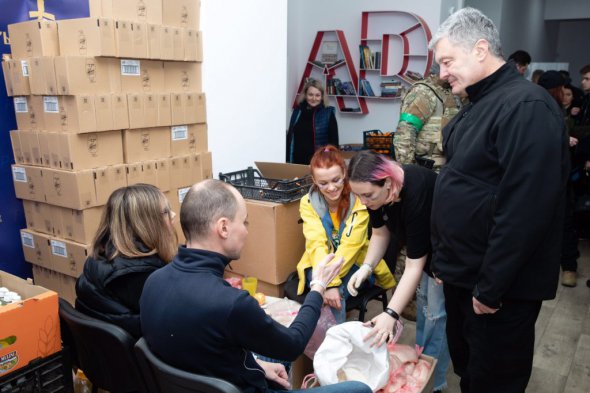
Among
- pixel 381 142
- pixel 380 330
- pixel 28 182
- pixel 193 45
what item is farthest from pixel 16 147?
pixel 381 142

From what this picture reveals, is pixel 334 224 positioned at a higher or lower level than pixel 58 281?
higher

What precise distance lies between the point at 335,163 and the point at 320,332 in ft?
2.56

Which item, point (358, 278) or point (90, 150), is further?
point (90, 150)

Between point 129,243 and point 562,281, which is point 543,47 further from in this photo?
point 129,243

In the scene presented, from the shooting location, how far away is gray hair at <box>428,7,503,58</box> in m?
1.48

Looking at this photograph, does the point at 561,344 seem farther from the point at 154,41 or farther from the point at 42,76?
the point at 42,76

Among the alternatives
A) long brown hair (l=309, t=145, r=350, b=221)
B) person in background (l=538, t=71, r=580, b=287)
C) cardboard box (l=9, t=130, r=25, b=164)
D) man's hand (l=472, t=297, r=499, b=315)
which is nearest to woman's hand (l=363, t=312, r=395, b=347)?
man's hand (l=472, t=297, r=499, b=315)

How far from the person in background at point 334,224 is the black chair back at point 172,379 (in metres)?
1.07

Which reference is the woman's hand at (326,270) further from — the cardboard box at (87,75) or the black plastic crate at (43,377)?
the cardboard box at (87,75)

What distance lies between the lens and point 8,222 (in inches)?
105

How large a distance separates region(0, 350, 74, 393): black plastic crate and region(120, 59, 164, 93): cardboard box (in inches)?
52.9

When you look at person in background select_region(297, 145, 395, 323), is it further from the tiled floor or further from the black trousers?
the tiled floor

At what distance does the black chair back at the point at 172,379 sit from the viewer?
1.15 metres

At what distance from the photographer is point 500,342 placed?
1.57m
